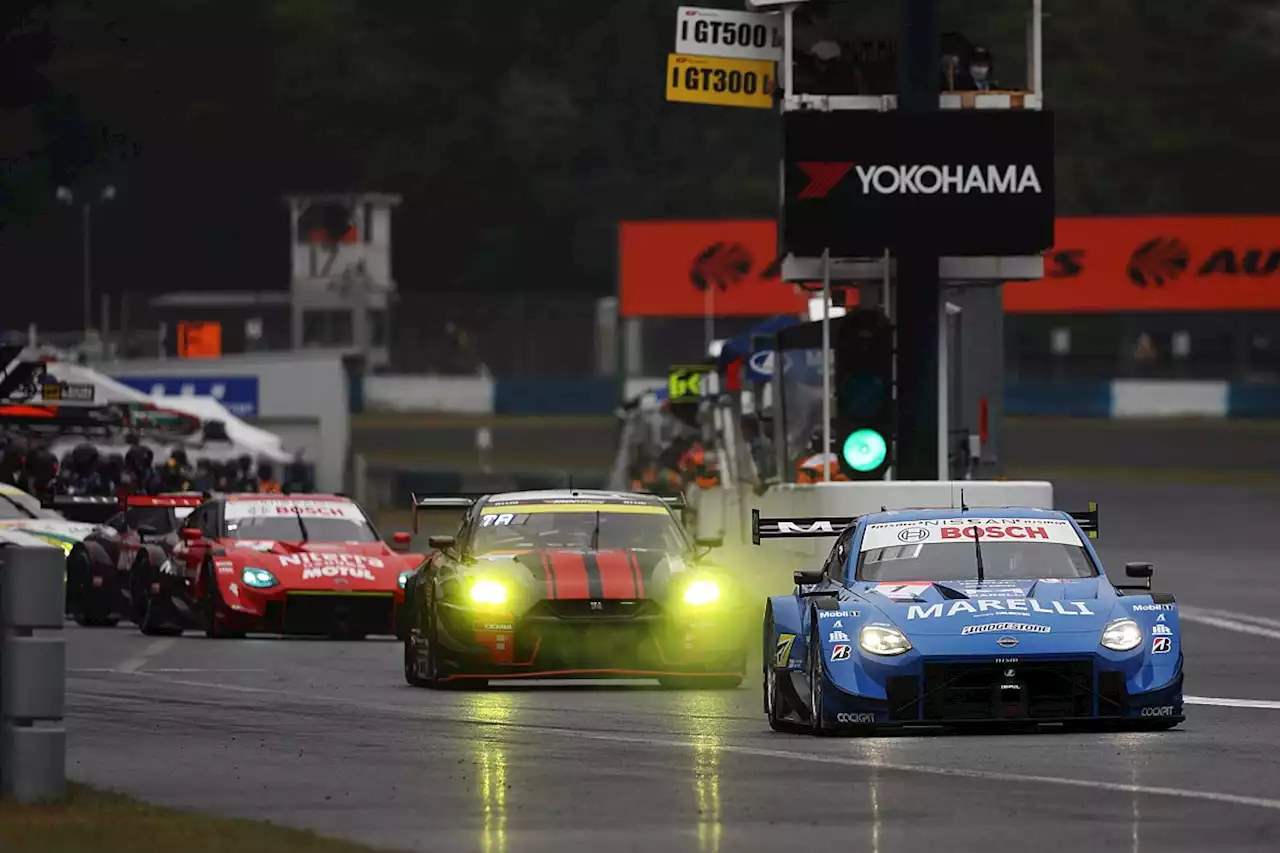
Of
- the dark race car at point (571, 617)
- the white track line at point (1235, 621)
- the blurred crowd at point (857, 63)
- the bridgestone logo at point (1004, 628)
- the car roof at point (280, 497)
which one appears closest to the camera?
the bridgestone logo at point (1004, 628)

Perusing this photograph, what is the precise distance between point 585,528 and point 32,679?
9118 mm

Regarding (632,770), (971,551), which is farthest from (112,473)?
(632,770)

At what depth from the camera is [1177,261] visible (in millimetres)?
74188

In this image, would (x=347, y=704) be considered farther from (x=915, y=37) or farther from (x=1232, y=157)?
(x=1232, y=157)

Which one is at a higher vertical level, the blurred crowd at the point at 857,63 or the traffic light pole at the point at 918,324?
the blurred crowd at the point at 857,63

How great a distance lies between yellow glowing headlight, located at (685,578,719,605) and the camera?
1916 cm

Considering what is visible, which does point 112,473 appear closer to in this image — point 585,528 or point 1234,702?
point 585,528

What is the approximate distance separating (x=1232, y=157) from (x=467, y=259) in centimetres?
2616

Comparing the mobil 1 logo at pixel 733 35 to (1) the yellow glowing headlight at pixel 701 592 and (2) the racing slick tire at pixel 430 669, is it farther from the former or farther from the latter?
(2) the racing slick tire at pixel 430 669

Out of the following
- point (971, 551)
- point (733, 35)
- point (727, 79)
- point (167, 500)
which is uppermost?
point (733, 35)

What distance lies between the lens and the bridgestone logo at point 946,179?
72.4 ft

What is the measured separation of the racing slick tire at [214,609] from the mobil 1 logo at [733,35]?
5524mm

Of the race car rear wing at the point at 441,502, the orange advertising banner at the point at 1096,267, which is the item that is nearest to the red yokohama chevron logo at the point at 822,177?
the race car rear wing at the point at 441,502

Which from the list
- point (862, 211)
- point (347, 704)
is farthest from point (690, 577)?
point (862, 211)
